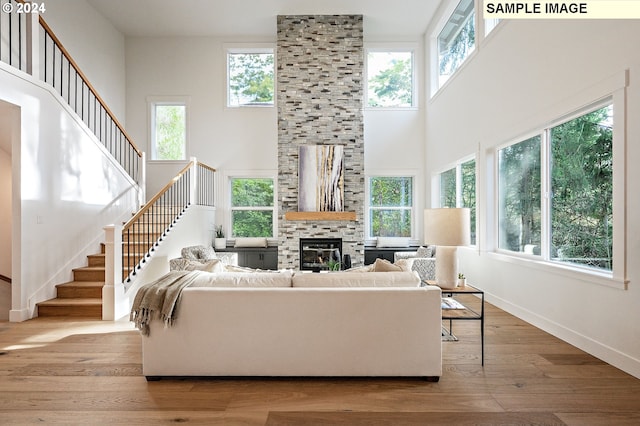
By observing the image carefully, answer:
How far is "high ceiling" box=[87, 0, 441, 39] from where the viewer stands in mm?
6961

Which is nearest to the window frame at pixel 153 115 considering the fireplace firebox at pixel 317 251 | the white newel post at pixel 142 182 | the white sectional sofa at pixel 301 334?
the white newel post at pixel 142 182

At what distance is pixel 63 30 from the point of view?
21.2 ft

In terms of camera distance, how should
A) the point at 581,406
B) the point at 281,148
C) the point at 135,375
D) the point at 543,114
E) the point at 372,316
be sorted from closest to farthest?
the point at 581,406 → the point at 372,316 → the point at 135,375 → the point at 543,114 → the point at 281,148

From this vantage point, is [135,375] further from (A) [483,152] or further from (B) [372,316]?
(A) [483,152]

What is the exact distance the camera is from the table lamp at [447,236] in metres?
3.03

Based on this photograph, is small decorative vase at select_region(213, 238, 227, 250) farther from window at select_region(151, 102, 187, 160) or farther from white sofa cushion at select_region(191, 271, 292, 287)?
white sofa cushion at select_region(191, 271, 292, 287)

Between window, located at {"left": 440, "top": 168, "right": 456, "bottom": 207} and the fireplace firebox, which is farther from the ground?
window, located at {"left": 440, "top": 168, "right": 456, "bottom": 207}

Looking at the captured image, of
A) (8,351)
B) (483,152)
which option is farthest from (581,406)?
(8,351)

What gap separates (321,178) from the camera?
24.5ft

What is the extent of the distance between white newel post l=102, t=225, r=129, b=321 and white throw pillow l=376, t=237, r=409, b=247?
16.6 ft

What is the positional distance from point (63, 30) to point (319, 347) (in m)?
7.36

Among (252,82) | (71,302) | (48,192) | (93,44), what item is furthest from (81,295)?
(252,82)

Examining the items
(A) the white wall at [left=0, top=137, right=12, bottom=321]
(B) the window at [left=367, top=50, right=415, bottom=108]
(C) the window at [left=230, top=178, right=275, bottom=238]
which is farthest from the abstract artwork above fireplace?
(A) the white wall at [left=0, top=137, right=12, bottom=321]

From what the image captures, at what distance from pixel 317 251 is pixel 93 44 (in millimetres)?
6155
